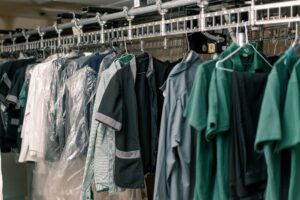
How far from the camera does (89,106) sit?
2000 mm

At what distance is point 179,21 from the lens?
163cm

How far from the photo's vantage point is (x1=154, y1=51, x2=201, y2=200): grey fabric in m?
1.48

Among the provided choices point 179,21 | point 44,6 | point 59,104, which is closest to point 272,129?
point 179,21

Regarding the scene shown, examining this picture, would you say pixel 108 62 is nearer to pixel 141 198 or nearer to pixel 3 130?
pixel 141 198

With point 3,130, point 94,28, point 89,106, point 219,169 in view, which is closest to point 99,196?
point 89,106

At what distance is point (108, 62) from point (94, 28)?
0.95 meters

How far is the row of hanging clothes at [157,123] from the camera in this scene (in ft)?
3.99

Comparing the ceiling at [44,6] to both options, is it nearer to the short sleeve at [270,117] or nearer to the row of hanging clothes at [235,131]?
the row of hanging clothes at [235,131]

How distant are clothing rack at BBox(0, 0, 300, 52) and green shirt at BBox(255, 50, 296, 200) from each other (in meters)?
0.25

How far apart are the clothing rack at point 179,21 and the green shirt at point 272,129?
25 centimetres

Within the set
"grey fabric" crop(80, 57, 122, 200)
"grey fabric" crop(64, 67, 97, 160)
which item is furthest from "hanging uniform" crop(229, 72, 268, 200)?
"grey fabric" crop(64, 67, 97, 160)

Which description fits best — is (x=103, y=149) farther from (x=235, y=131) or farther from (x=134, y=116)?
(x=235, y=131)

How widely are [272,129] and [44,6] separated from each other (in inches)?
110

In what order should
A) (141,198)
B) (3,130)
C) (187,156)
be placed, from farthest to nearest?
(3,130) < (141,198) < (187,156)
